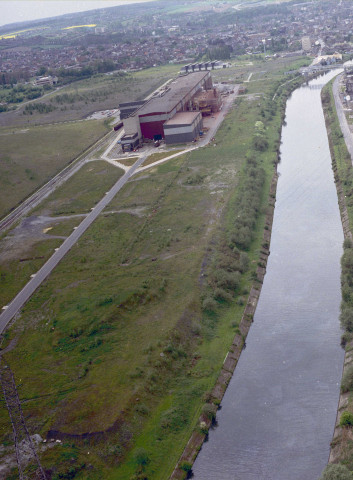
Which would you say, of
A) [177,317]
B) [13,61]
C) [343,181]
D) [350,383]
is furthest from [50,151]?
[13,61]

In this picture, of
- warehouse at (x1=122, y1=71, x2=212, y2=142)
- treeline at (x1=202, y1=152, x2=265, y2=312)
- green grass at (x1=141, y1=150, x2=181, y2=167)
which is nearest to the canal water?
treeline at (x1=202, y1=152, x2=265, y2=312)

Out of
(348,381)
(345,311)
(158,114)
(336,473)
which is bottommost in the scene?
(348,381)

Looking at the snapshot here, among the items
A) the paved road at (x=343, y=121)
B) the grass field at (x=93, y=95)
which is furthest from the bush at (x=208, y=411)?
the grass field at (x=93, y=95)

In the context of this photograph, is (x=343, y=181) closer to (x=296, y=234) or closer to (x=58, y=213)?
(x=296, y=234)

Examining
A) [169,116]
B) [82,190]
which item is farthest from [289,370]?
[169,116]

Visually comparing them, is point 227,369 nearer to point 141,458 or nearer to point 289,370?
point 289,370
